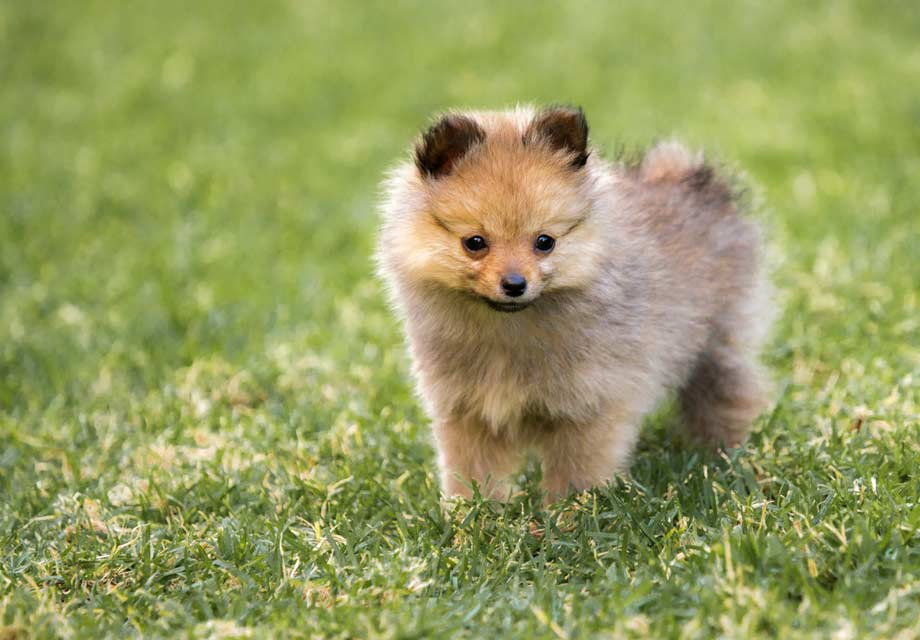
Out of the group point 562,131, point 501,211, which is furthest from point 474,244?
point 562,131

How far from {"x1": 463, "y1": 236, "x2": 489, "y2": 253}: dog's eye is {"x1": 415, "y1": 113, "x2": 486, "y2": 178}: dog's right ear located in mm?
303

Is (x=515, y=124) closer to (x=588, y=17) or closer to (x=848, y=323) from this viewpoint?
(x=848, y=323)

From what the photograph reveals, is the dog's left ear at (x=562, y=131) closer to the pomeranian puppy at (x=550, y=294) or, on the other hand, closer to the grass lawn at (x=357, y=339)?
the pomeranian puppy at (x=550, y=294)

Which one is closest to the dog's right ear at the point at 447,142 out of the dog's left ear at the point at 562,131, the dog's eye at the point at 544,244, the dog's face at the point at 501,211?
the dog's face at the point at 501,211

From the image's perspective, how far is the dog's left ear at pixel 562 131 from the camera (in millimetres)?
4039

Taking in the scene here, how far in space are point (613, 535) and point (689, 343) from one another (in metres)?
1.11

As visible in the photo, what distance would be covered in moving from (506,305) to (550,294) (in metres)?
0.28

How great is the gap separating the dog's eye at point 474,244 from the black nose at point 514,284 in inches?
7.0

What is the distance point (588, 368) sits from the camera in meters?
4.23

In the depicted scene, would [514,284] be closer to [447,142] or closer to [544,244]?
[544,244]

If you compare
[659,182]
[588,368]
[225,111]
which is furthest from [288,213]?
[588,368]

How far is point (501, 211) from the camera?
12.6ft

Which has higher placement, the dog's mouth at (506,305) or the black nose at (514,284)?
the black nose at (514,284)

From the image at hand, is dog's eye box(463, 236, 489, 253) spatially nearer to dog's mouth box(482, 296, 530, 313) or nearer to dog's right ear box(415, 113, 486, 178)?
dog's mouth box(482, 296, 530, 313)
